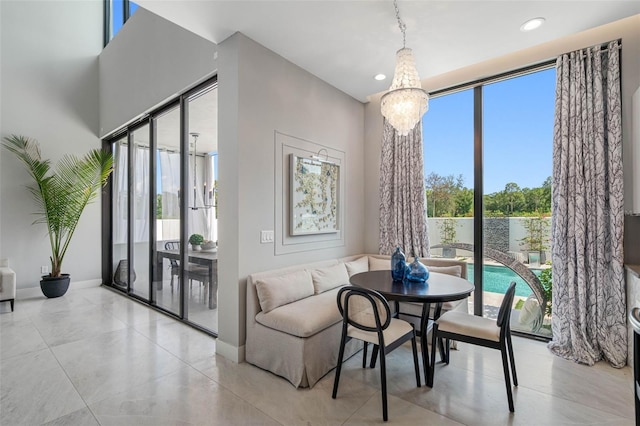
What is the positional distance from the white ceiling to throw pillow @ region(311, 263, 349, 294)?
89.4 inches

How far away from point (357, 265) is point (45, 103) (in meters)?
6.19

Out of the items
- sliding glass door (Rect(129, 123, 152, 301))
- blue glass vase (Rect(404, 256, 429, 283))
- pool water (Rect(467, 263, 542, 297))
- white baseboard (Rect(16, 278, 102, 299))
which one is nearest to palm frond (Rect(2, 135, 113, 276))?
white baseboard (Rect(16, 278, 102, 299))

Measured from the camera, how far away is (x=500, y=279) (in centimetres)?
352

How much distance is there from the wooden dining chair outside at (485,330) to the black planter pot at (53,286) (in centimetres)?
590

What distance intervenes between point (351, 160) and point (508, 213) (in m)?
2.02

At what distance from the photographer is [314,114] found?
12.0ft

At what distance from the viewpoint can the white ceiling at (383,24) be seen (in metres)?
2.44

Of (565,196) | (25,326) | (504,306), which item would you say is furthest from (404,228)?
(25,326)

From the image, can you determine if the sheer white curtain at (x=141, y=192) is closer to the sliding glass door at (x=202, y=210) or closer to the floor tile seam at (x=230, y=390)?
the sliding glass door at (x=202, y=210)

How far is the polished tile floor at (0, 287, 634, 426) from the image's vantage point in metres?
2.04

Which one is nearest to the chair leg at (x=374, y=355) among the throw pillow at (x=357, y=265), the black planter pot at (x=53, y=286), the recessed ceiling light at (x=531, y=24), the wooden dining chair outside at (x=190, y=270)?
the throw pillow at (x=357, y=265)

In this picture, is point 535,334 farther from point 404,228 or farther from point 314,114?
point 314,114

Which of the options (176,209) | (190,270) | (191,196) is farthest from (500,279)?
(176,209)

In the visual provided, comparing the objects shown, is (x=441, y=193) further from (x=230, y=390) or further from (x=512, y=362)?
(x=230, y=390)
